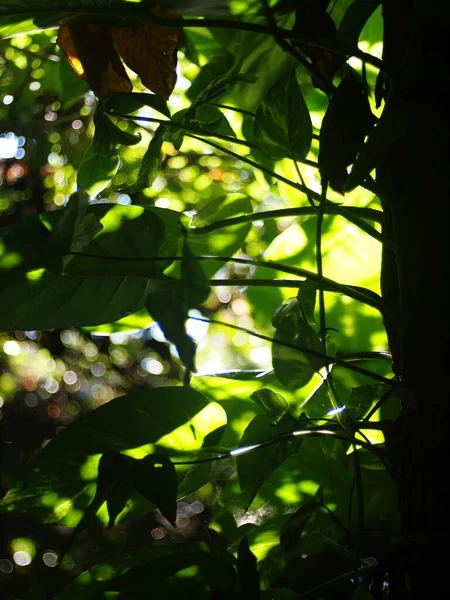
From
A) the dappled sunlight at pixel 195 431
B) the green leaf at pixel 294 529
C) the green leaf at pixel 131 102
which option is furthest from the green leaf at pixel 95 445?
the green leaf at pixel 131 102

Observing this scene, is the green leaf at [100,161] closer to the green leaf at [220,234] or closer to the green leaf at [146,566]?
the green leaf at [220,234]

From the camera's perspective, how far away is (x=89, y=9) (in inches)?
16.7

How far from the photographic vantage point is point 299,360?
436 mm

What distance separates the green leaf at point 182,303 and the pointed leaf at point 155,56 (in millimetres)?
227

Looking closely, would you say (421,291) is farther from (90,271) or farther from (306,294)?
(90,271)

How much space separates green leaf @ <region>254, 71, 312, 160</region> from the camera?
446 millimetres

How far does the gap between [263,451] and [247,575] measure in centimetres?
9

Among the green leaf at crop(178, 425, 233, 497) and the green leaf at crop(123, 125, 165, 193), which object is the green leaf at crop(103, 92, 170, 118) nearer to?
the green leaf at crop(123, 125, 165, 193)

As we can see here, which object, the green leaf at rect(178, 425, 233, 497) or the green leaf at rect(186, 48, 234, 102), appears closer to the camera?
the green leaf at rect(178, 425, 233, 497)

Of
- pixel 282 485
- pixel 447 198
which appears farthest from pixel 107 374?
pixel 447 198

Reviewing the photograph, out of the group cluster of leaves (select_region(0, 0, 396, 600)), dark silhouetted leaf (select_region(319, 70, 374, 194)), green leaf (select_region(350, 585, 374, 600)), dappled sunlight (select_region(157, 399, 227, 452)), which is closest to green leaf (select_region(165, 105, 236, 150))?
→ cluster of leaves (select_region(0, 0, 396, 600))

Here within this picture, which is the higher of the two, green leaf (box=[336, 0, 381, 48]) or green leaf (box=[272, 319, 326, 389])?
green leaf (box=[336, 0, 381, 48])

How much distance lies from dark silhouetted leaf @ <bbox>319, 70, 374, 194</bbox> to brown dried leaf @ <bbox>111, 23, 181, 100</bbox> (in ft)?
0.61

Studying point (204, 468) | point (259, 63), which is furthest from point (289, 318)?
point (259, 63)
